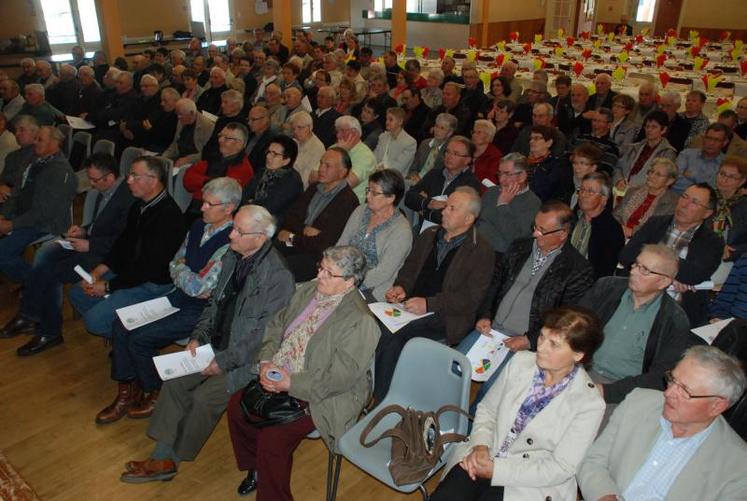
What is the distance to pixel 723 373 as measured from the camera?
187 centimetres

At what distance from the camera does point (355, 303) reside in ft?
8.69

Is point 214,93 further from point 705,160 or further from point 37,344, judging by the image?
point 705,160

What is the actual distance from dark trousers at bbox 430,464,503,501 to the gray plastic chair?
9 cm

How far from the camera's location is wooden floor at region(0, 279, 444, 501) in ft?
9.30

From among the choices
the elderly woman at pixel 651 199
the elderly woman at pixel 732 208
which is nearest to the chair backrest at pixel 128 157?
the elderly woman at pixel 651 199

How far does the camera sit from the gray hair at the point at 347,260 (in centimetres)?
263

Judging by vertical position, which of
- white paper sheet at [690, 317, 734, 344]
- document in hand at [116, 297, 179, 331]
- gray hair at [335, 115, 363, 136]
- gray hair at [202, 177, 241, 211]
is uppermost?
gray hair at [335, 115, 363, 136]

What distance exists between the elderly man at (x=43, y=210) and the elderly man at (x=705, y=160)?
482 cm

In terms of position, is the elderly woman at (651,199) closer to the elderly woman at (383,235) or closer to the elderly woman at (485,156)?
the elderly woman at (485,156)

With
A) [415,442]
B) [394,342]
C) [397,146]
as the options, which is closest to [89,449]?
[394,342]

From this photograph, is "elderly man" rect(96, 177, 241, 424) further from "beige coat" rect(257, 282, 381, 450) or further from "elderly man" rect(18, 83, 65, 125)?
"elderly man" rect(18, 83, 65, 125)

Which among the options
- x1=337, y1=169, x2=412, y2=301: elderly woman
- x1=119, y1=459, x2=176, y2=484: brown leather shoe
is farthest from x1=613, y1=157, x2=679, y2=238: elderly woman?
x1=119, y1=459, x2=176, y2=484: brown leather shoe

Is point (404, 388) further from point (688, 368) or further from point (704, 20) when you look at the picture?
point (704, 20)

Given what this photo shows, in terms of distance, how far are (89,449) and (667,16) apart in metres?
22.7
